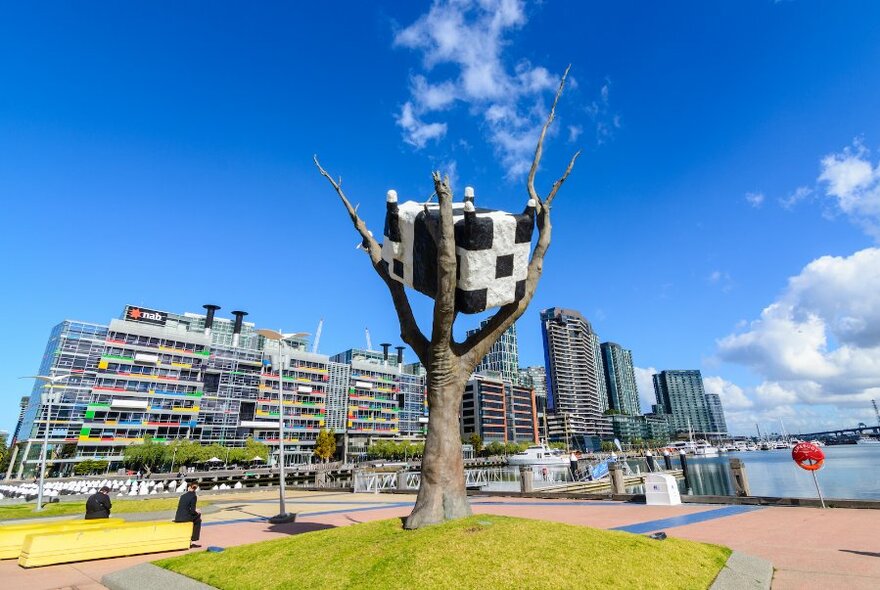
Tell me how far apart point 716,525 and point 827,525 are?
2.67 metres

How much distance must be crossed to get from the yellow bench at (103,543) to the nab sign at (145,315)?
82.4 metres

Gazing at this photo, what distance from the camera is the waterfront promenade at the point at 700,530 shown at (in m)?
8.54

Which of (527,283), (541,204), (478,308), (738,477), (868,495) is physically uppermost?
(541,204)

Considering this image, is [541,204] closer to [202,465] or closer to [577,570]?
[577,570]

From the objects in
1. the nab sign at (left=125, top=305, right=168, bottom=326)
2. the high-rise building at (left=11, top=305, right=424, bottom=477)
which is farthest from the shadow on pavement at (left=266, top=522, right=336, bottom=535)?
the nab sign at (left=125, top=305, right=168, bottom=326)

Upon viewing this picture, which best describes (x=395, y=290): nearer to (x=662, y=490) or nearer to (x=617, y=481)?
(x=662, y=490)

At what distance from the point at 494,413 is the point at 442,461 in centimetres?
14493

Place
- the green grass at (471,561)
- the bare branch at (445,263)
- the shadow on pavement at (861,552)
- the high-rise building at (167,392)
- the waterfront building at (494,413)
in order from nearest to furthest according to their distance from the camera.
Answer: the green grass at (471,561) → the shadow on pavement at (861,552) → the bare branch at (445,263) → the high-rise building at (167,392) → the waterfront building at (494,413)

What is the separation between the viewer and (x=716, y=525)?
535 inches

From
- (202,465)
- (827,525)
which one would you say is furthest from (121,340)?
(827,525)

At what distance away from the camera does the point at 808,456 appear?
1596 cm

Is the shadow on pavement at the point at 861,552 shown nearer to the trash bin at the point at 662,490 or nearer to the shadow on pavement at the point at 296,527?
the trash bin at the point at 662,490

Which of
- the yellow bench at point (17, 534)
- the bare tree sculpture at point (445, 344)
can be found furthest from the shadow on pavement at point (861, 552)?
the yellow bench at point (17, 534)

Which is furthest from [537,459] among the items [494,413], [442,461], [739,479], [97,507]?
[442,461]
